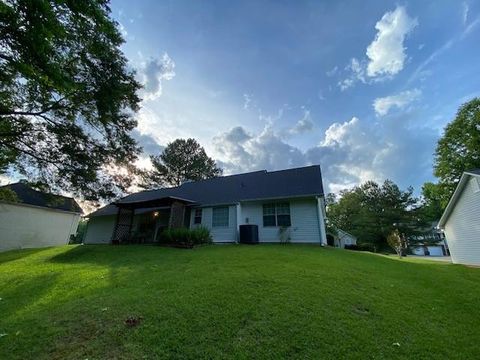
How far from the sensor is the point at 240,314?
418 cm

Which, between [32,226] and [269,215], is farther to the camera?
[32,226]

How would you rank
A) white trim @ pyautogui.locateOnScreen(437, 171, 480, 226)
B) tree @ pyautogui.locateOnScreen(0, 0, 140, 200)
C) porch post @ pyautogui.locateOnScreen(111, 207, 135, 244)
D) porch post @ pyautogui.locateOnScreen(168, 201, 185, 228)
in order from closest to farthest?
tree @ pyautogui.locateOnScreen(0, 0, 140, 200)
white trim @ pyautogui.locateOnScreen(437, 171, 480, 226)
porch post @ pyautogui.locateOnScreen(168, 201, 185, 228)
porch post @ pyautogui.locateOnScreen(111, 207, 135, 244)

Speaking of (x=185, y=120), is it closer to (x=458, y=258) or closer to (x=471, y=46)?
(x=471, y=46)

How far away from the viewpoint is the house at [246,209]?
14.1 metres

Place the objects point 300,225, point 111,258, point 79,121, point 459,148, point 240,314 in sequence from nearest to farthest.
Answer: point 240,314 < point 111,258 < point 79,121 < point 300,225 < point 459,148

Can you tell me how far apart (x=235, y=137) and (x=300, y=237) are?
12.1 m

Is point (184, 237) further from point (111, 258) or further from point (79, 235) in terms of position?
point (79, 235)

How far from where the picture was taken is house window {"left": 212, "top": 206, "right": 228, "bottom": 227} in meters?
15.6

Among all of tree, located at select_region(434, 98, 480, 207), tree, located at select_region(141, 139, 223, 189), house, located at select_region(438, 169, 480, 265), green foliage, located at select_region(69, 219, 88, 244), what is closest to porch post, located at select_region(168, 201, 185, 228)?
green foliage, located at select_region(69, 219, 88, 244)

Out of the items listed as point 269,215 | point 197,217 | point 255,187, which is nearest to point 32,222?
point 197,217

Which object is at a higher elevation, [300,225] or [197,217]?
[197,217]

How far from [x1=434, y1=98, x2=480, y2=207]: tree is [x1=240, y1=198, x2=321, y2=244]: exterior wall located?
18.8 meters

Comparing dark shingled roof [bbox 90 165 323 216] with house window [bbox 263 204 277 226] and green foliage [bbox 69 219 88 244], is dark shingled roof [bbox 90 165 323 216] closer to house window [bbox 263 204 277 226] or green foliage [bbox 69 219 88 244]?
house window [bbox 263 204 277 226]

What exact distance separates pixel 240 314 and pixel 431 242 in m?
44.9
